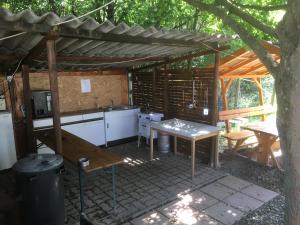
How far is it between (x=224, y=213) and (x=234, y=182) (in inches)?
43.5

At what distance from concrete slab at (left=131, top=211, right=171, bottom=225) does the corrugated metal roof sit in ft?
8.39

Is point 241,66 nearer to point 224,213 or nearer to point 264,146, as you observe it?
point 264,146

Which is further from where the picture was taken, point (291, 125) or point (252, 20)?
point (252, 20)

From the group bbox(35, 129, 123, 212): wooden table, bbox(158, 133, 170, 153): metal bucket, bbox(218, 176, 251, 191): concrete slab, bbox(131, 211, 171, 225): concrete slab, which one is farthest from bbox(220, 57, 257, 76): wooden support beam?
bbox(131, 211, 171, 225): concrete slab

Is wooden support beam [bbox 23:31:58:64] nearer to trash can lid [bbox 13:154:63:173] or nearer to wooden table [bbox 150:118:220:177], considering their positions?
trash can lid [bbox 13:154:63:173]

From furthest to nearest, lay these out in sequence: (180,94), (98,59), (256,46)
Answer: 1. (180,94)
2. (98,59)
3. (256,46)

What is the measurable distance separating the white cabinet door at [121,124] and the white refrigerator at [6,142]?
2.27 metres

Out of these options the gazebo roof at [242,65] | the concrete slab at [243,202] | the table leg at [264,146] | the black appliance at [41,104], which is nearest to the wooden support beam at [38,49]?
the black appliance at [41,104]

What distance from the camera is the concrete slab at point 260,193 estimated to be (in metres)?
3.90

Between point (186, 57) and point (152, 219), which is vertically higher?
point (186, 57)

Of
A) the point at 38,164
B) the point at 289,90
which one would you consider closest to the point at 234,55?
the point at 289,90

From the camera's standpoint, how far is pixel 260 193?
4.05 m

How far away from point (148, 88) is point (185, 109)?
1566mm

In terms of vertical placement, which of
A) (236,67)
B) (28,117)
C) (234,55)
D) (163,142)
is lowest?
(163,142)
